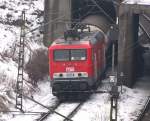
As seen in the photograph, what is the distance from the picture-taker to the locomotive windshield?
84.9 ft

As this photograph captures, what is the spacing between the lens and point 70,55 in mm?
26016

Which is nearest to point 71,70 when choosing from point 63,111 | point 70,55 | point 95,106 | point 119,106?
point 70,55

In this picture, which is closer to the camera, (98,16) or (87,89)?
(87,89)

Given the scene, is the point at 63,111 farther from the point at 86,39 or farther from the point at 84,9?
the point at 84,9

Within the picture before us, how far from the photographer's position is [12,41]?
103 feet

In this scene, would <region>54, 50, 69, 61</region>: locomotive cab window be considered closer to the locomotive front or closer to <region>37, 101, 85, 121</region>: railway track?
the locomotive front

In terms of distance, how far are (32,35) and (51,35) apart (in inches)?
53.7

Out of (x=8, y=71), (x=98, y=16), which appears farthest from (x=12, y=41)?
(x=98, y=16)

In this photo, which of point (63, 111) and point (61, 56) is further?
point (61, 56)

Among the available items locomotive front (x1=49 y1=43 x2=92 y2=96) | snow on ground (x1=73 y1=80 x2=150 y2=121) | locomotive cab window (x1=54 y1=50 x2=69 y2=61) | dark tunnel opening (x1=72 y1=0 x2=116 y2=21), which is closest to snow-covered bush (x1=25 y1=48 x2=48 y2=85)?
locomotive front (x1=49 y1=43 x2=92 y2=96)

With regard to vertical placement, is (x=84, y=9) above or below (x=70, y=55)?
above

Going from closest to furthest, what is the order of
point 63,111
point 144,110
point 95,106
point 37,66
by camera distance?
1. point 63,111
2. point 144,110
3. point 95,106
4. point 37,66

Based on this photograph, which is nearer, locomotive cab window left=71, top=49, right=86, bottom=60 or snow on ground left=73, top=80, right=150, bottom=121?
snow on ground left=73, top=80, right=150, bottom=121

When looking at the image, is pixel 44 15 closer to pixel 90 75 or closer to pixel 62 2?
pixel 62 2
